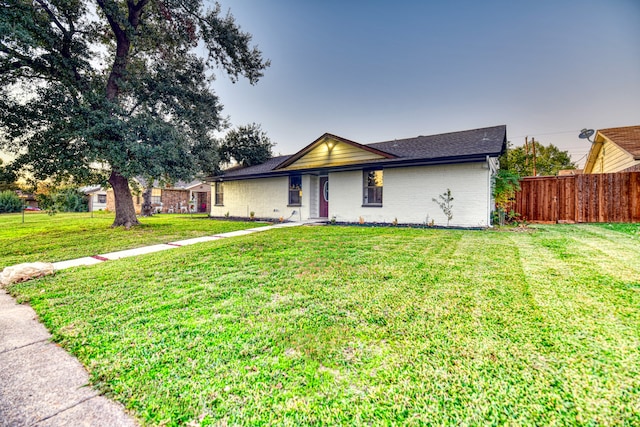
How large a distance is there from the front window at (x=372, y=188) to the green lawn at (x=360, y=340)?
22.3 feet

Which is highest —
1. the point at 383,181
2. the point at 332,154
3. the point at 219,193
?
the point at 332,154

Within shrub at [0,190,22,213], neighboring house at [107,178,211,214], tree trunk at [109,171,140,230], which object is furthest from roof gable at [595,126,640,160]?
shrub at [0,190,22,213]

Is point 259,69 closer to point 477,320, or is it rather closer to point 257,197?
point 257,197

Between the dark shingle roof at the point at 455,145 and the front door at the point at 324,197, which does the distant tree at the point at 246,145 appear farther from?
the dark shingle roof at the point at 455,145

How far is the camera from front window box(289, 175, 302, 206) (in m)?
13.1

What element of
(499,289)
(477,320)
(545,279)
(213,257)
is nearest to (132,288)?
(213,257)

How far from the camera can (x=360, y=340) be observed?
2055 millimetres

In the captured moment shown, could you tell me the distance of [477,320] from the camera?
7.68ft

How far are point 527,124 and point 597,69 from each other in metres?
6.06

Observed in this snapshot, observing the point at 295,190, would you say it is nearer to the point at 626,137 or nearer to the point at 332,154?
the point at 332,154

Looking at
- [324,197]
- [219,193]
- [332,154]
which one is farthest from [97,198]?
[332,154]

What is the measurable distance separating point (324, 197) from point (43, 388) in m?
11.5

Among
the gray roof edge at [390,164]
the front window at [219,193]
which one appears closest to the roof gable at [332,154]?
→ the gray roof edge at [390,164]

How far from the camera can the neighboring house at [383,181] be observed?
29.1 ft
